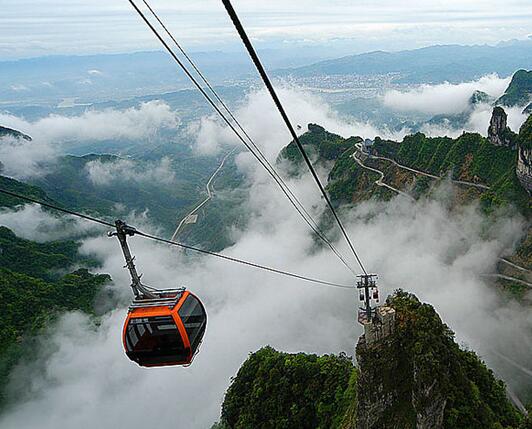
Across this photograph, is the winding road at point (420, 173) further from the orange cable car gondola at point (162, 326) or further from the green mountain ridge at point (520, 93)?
the green mountain ridge at point (520, 93)

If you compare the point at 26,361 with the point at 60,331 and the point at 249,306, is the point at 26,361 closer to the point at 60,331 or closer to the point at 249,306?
the point at 60,331

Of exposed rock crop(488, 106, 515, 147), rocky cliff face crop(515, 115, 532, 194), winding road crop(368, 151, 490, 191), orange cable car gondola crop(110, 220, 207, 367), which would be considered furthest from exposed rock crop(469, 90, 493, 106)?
orange cable car gondola crop(110, 220, 207, 367)

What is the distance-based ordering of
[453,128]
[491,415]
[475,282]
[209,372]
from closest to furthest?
[491,415], [475,282], [209,372], [453,128]

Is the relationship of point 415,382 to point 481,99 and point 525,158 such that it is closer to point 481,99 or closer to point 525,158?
point 525,158

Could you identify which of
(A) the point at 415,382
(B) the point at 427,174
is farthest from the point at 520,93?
(A) the point at 415,382

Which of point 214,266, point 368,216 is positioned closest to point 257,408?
point 368,216

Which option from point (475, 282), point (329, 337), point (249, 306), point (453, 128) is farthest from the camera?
point (453, 128)
